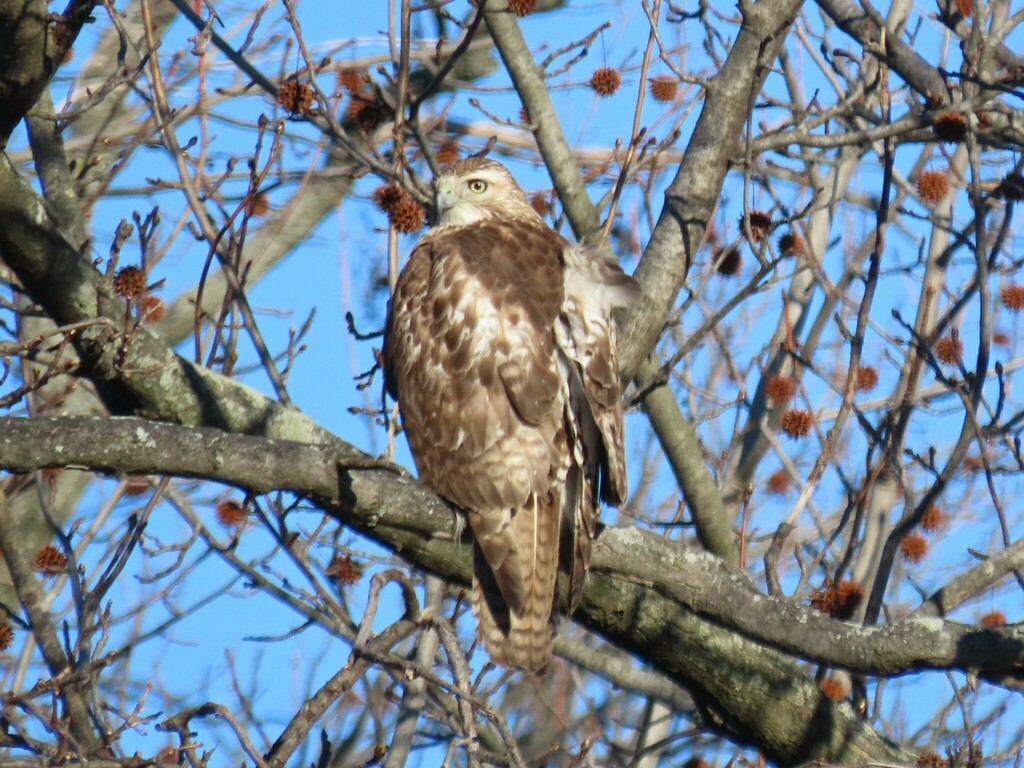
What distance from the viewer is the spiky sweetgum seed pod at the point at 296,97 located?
194 inches

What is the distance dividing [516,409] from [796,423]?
79.4 inches

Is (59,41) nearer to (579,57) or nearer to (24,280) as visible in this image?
(24,280)

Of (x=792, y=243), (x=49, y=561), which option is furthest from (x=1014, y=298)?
(x=49, y=561)

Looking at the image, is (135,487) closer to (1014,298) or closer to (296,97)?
(296,97)

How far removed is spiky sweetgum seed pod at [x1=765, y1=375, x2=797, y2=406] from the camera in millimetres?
6137

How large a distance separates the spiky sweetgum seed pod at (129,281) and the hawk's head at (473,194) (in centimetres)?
110

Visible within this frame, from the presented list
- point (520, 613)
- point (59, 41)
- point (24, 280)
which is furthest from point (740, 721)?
point (59, 41)

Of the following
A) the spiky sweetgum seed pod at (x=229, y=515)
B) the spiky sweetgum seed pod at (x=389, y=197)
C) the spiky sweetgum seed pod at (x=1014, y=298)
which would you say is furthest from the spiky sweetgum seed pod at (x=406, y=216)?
the spiky sweetgum seed pod at (x=1014, y=298)

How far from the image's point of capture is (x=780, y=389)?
614 cm

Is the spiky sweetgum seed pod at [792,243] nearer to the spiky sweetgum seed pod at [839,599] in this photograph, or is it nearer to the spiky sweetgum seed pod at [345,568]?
the spiky sweetgum seed pod at [839,599]

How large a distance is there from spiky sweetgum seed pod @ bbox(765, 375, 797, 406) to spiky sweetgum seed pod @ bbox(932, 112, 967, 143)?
1.50 meters

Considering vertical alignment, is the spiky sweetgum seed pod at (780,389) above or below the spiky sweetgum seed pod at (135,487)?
above

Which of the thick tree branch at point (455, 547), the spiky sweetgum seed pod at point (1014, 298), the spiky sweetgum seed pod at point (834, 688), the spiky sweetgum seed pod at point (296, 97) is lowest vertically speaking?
the thick tree branch at point (455, 547)

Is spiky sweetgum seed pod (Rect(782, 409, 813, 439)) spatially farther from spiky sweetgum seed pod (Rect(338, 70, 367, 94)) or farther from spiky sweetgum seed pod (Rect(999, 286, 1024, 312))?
spiky sweetgum seed pod (Rect(338, 70, 367, 94))
